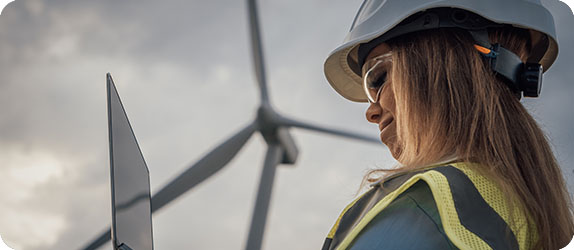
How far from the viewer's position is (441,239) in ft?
6.86

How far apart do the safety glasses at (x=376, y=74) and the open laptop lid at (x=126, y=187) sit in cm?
148

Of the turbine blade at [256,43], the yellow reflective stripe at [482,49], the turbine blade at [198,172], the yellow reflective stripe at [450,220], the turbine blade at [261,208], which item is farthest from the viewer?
the turbine blade at [261,208]

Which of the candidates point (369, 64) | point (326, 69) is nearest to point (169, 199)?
point (326, 69)

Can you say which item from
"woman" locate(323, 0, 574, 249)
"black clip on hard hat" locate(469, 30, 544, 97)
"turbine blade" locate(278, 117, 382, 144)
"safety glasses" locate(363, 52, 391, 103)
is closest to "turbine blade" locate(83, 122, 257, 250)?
"turbine blade" locate(278, 117, 382, 144)

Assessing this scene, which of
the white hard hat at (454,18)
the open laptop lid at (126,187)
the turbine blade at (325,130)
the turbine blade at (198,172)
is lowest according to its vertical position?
the turbine blade at (325,130)

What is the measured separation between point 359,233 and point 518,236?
684mm

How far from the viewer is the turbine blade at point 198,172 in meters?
16.3

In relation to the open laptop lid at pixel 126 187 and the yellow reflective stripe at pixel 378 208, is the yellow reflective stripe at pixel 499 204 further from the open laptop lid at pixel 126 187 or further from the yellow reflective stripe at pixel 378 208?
the open laptop lid at pixel 126 187

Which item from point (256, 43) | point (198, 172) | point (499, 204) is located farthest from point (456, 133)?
point (256, 43)

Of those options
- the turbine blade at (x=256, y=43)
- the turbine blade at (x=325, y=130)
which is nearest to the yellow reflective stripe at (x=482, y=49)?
the turbine blade at (x=256, y=43)

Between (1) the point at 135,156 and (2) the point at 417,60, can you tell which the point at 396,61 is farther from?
(1) the point at 135,156

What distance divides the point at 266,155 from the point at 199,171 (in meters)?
6.20

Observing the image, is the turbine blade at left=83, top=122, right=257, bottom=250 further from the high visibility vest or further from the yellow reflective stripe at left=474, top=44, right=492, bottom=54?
the high visibility vest

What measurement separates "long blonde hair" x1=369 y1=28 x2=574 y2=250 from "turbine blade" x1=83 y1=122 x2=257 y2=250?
13.9 metres
